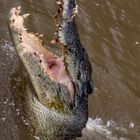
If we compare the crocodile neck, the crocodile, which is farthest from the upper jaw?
the crocodile neck

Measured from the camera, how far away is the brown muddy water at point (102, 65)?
554 centimetres

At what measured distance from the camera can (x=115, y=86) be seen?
7.16m

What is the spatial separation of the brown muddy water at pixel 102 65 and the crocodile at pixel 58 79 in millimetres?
314

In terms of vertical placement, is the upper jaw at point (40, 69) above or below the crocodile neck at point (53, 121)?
above

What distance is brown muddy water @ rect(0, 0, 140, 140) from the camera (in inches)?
218

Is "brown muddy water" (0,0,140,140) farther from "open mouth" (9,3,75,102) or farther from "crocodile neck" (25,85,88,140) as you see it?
"open mouth" (9,3,75,102)

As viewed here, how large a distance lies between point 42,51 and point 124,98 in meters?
2.26

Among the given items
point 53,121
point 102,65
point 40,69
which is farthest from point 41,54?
point 102,65

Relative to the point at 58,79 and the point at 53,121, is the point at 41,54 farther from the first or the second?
the point at 53,121

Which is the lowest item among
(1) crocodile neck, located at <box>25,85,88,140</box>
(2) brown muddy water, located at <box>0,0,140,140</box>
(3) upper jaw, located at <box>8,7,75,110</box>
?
(2) brown muddy water, located at <box>0,0,140,140</box>

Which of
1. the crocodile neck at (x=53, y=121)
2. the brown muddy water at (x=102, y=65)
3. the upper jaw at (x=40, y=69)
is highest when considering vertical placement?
the upper jaw at (x=40, y=69)

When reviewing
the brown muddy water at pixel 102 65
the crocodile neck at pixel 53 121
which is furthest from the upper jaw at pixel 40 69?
the brown muddy water at pixel 102 65

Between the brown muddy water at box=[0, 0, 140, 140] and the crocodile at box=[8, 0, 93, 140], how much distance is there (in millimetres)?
314

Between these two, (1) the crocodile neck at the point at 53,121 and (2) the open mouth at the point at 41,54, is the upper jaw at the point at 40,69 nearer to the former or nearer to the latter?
(2) the open mouth at the point at 41,54
